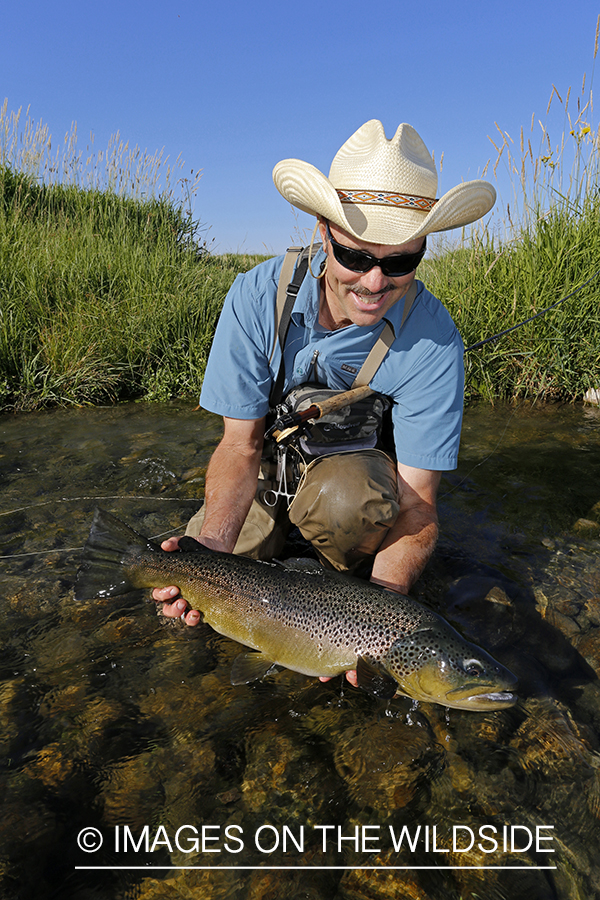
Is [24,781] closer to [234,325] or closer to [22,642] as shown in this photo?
[22,642]

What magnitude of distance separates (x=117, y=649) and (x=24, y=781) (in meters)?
0.80

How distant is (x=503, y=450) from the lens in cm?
552

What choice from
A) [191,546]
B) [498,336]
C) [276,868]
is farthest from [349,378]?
[498,336]

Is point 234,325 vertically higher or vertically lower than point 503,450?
higher

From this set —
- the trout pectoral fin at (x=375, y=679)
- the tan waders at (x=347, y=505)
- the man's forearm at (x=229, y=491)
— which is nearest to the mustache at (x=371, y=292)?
the tan waders at (x=347, y=505)

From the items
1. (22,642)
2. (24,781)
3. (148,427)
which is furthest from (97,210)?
(24,781)

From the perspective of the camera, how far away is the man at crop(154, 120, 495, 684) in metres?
2.90

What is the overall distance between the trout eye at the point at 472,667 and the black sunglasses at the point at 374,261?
5.69 feet

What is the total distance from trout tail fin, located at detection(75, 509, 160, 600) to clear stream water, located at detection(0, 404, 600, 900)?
0.41 m

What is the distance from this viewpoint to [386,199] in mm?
2738

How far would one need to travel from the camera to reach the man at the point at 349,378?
290cm

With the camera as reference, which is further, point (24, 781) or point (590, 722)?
point (590, 722)

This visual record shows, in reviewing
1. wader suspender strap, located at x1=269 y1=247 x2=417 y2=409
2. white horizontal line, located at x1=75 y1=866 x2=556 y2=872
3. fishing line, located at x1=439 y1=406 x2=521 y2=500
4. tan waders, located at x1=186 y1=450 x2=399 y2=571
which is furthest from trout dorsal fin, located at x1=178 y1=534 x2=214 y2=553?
fishing line, located at x1=439 y1=406 x2=521 y2=500

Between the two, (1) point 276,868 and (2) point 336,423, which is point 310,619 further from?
(2) point 336,423
